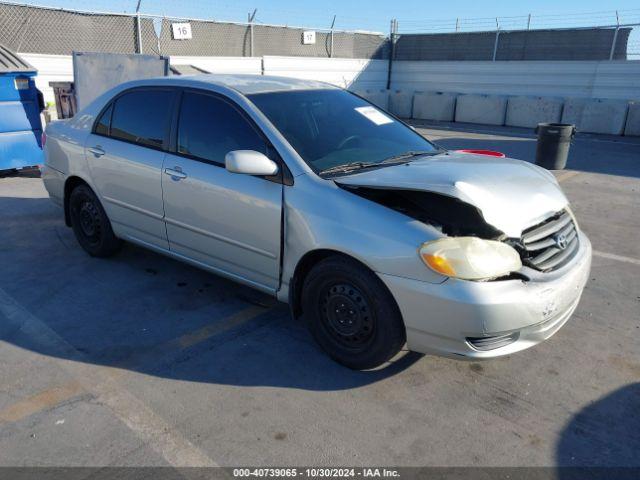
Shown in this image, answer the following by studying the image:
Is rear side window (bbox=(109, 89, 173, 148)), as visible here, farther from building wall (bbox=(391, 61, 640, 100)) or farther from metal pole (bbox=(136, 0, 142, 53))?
building wall (bbox=(391, 61, 640, 100))

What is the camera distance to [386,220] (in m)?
2.83

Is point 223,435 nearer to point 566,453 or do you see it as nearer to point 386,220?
point 386,220

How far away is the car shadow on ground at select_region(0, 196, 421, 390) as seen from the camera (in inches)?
125

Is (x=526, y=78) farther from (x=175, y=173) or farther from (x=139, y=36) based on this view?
(x=175, y=173)

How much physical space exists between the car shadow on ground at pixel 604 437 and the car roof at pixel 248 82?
287 centimetres

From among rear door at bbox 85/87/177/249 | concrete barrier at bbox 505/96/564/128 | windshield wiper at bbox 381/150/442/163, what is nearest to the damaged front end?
windshield wiper at bbox 381/150/442/163

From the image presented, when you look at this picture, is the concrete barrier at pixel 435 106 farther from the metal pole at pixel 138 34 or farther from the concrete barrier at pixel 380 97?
the metal pole at pixel 138 34

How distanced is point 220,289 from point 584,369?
271cm

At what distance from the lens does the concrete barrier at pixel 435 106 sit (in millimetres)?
18844

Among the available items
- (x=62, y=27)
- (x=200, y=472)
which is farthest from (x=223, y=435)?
(x=62, y=27)

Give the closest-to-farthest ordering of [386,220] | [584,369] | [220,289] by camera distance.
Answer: [386,220] → [584,369] → [220,289]

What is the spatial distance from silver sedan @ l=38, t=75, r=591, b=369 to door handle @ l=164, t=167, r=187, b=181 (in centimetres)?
1

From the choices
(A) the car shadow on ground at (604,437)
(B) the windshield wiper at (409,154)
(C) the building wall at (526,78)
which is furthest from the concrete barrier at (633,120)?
(A) the car shadow on ground at (604,437)

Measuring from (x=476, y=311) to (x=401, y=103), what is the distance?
737 inches
